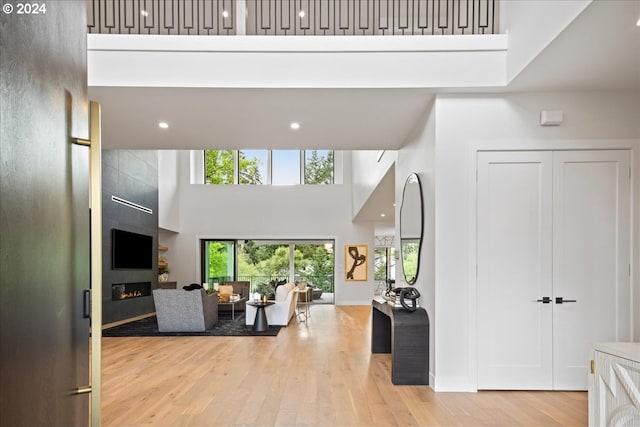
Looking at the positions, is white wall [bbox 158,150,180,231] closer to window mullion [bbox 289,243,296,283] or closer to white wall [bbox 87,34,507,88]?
→ window mullion [bbox 289,243,296,283]

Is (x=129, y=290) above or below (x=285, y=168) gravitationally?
below

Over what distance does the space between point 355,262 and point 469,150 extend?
945 centimetres

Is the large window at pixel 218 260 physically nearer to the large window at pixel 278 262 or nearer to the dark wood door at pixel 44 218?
the large window at pixel 278 262

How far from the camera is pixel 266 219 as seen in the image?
1348cm

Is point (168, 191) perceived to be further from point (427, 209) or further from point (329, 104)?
point (427, 209)

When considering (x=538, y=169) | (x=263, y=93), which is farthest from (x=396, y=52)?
(x=538, y=169)

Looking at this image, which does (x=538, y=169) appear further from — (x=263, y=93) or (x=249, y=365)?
(x=249, y=365)

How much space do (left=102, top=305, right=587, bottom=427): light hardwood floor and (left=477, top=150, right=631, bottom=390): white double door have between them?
0.30 meters

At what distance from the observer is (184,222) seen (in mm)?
13492

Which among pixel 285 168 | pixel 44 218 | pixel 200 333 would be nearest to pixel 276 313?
pixel 200 333

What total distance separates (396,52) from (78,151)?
324cm

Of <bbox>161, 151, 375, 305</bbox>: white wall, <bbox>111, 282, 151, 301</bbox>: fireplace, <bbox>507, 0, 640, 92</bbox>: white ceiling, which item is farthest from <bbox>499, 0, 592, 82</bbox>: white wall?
<bbox>161, 151, 375, 305</bbox>: white wall

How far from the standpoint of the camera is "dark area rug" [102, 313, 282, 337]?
7480mm

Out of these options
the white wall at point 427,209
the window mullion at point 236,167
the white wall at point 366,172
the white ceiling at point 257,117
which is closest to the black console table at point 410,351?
the white wall at point 427,209
